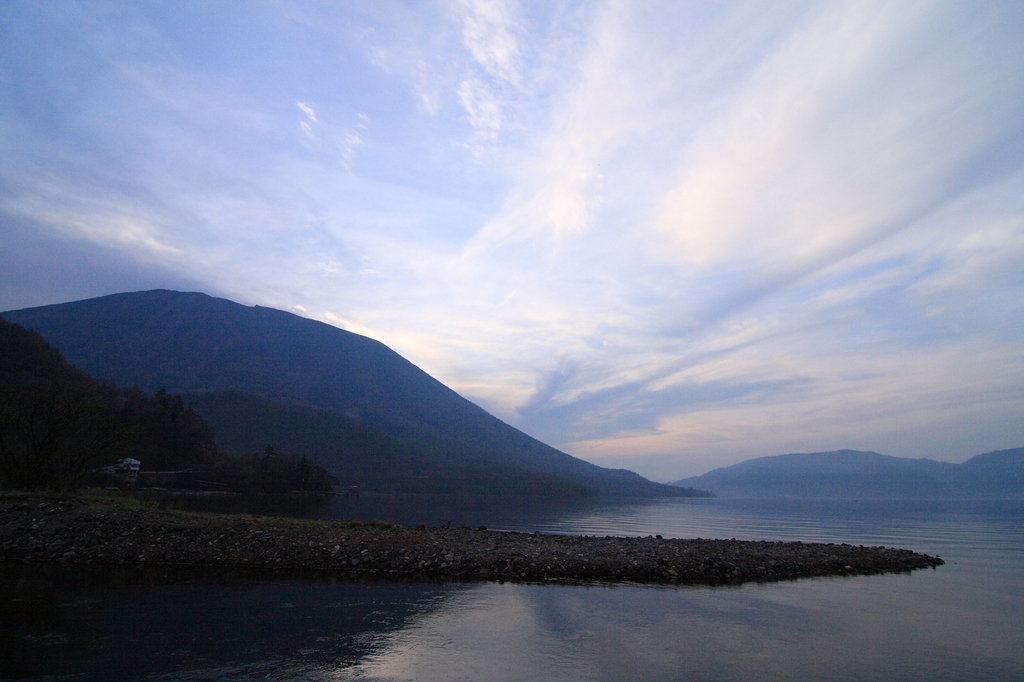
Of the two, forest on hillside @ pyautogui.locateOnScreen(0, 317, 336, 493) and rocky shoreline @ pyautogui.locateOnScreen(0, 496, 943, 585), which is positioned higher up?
forest on hillside @ pyautogui.locateOnScreen(0, 317, 336, 493)

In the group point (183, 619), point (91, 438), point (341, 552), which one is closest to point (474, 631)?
point (183, 619)

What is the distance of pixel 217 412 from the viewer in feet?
643

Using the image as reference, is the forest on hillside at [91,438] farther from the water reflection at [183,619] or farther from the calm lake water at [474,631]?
the calm lake water at [474,631]

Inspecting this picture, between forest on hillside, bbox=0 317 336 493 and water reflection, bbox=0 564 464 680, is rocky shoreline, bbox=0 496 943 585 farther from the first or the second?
forest on hillside, bbox=0 317 336 493

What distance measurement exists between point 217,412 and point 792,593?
711 ft

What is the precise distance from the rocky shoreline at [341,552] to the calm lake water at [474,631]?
1.42 metres

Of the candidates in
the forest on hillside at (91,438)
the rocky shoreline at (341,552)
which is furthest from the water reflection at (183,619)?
the forest on hillside at (91,438)

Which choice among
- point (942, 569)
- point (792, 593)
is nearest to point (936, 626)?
point (792, 593)

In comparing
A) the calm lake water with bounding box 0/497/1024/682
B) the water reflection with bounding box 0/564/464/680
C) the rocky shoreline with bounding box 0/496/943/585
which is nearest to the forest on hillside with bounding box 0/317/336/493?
the rocky shoreline with bounding box 0/496/943/585

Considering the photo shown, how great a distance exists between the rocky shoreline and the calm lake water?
4.67 feet

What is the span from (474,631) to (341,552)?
357 inches

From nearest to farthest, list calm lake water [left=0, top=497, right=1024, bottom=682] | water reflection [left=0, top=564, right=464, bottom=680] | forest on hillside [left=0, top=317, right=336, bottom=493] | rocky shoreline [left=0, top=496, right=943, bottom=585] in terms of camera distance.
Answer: water reflection [left=0, top=564, right=464, bottom=680] < calm lake water [left=0, top=497, right=1024, bottom=682] < rocky shoreline [left=0, top=496, right=943, bottom=585] < forest on hillside [left=0, top=317, right=336, bottom=493]

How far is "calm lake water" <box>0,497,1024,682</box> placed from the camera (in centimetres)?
920

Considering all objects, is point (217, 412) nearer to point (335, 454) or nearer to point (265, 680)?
point (335, 454)
